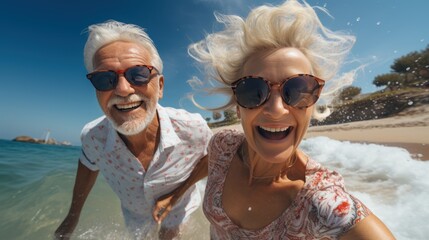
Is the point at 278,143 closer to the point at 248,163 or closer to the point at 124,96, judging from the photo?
the point at 248,163

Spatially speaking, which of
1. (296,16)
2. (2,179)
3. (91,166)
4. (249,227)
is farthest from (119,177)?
(2,179)

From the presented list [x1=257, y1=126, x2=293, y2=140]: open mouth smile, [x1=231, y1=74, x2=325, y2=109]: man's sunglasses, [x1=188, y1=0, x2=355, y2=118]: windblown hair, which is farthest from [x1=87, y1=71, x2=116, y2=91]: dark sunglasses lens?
[x1=257, y1=126, x2=293, y2=140]: open mouth smile

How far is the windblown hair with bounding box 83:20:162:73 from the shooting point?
A: 262 centimetres

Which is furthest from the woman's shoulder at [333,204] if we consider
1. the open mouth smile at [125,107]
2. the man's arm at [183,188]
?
the open mouth smile at [125,107]

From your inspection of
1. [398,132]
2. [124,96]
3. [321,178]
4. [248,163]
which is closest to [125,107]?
[124,96]

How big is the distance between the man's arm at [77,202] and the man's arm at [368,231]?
2.71 m

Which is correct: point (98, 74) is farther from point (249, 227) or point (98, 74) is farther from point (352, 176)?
point (352, 176)

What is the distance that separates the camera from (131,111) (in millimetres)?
2461

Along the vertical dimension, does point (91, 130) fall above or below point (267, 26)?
below

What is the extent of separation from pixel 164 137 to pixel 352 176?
4.48 meters

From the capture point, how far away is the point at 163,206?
2.72 metres

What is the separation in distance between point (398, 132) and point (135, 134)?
13776 millimetres

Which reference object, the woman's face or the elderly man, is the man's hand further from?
the woman's face

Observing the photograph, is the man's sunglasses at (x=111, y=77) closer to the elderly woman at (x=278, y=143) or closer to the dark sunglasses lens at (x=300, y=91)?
the elderly woman at (x=278, y=143)
